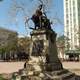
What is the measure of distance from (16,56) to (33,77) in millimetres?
68658

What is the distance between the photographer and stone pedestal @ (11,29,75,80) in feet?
46.8

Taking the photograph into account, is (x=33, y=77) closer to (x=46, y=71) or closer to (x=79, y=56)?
(x=46, y=71)

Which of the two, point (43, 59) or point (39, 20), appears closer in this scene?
point (43, 59)

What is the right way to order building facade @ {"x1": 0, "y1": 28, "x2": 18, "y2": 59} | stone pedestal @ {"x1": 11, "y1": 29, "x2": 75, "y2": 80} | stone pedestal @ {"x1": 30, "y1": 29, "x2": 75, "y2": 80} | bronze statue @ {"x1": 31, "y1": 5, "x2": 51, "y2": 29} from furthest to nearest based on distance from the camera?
building facade @ {"x1": 0, "y1": 28, "x2": 18, "y2": 59} < bronze statue @ {"x1": 31, "y1": 5, "x2": 51, "y2": 29} < stone pedestal @ {"x1": 30, "y1": 29, "x2": 75, "y2": 80} < stone pedestal @ {"x1": 11, "y1": 29, "x2": 75, "y2": 80}

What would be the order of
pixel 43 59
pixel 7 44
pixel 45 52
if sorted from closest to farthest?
1. pixel 43 59
2. pixel 45 52
3. pixel 7 44

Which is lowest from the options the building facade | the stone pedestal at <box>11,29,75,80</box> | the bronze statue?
the stone pedestal at <box>11,29,75,80</box>

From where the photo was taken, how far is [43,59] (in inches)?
592

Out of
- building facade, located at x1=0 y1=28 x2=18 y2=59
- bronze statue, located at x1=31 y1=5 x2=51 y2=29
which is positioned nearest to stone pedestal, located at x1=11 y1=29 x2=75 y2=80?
bronze statue, located at x1=31 y1=5 x2=51 y2=29

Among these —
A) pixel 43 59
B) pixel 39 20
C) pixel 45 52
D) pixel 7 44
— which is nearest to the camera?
pixel 43 59

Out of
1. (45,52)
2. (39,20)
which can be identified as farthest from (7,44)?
(45,52)

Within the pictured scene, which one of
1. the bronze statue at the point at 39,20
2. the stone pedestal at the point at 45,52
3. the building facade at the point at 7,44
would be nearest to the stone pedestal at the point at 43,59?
the stone pedestal at the point at 45,52

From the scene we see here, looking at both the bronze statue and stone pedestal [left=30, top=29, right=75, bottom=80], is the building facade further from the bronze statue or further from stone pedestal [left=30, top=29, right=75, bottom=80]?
stone pedestal [left=30, top=29, right=75, bottom=80]

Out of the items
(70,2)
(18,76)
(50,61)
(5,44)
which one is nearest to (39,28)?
(50,61)

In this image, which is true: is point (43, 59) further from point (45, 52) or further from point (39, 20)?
point (39, 20)
